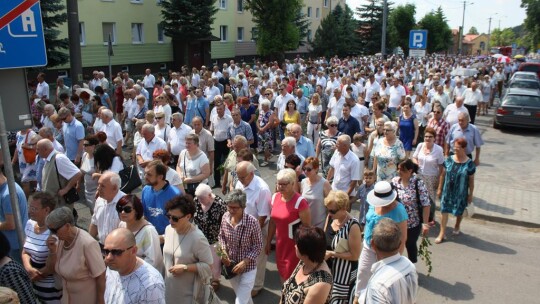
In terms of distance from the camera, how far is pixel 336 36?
163 ft

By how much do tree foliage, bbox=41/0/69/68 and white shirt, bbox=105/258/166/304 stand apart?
809 inches

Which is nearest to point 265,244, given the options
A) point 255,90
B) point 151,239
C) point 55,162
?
point 151,239

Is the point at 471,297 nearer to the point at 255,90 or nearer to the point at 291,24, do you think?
the point at 255,90

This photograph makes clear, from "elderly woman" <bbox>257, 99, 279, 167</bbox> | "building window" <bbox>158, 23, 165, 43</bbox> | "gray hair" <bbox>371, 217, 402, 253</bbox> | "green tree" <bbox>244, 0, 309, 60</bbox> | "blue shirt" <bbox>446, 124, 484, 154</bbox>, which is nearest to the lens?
"gray hair" <bbox>371, 217, 402, 253</bbox>

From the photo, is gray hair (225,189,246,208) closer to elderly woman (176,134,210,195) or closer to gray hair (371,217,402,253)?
gray hair (371,217,402,253)

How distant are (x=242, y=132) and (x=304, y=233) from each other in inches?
244

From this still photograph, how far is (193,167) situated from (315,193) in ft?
7.04

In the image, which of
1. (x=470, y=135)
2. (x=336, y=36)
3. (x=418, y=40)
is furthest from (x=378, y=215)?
(x=336, y=36)

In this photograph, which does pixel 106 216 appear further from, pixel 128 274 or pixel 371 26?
pixel 371 26

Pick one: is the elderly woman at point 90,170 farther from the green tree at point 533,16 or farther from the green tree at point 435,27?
the green tree at point 435,27

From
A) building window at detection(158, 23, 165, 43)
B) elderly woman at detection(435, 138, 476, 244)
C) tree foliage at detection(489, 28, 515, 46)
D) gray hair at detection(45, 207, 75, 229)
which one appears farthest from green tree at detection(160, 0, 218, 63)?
tree foliage at detection(489, 28, 515, 46)

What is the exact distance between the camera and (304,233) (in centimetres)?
363

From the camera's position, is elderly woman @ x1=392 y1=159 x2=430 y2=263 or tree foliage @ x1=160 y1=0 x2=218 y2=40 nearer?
elderly woman @ x1=392 y1=159 x2=430 y2=263

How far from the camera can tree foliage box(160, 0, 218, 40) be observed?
3184 centimetres
